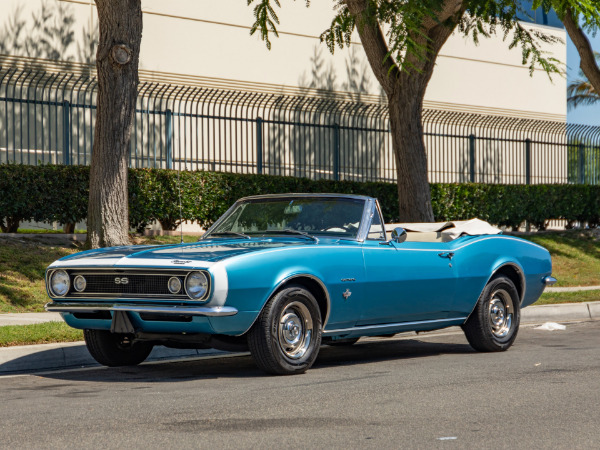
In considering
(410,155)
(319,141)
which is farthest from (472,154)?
(410,155)

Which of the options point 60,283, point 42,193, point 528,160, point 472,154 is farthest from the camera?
point 528,160

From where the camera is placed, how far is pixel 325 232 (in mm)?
8617

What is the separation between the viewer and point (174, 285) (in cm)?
739

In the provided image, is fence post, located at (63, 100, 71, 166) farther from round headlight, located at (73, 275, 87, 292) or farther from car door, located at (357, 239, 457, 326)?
car door, located at (357, 239, 457, 326)

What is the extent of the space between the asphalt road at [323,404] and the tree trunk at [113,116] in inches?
205

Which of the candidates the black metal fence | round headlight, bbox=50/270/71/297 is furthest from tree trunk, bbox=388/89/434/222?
round headlight, bbox=50/270/71/297

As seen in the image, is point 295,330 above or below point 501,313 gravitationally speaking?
above

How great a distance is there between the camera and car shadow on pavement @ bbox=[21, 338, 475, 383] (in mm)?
7988

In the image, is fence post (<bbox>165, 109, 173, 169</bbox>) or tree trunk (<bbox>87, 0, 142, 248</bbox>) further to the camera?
fence post (<bbox>165, 109, 173, 169</bbox>)

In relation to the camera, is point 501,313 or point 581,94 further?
point 581,94

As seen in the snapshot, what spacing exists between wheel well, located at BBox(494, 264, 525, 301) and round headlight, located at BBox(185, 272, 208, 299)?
374 centimetres

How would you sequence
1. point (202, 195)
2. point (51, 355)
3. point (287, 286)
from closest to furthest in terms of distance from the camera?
point (287, 286) < point (51, 355) < point (202, 195)

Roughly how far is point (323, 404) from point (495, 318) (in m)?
3.76

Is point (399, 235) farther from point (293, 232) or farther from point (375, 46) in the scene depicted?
point (375, 46)
